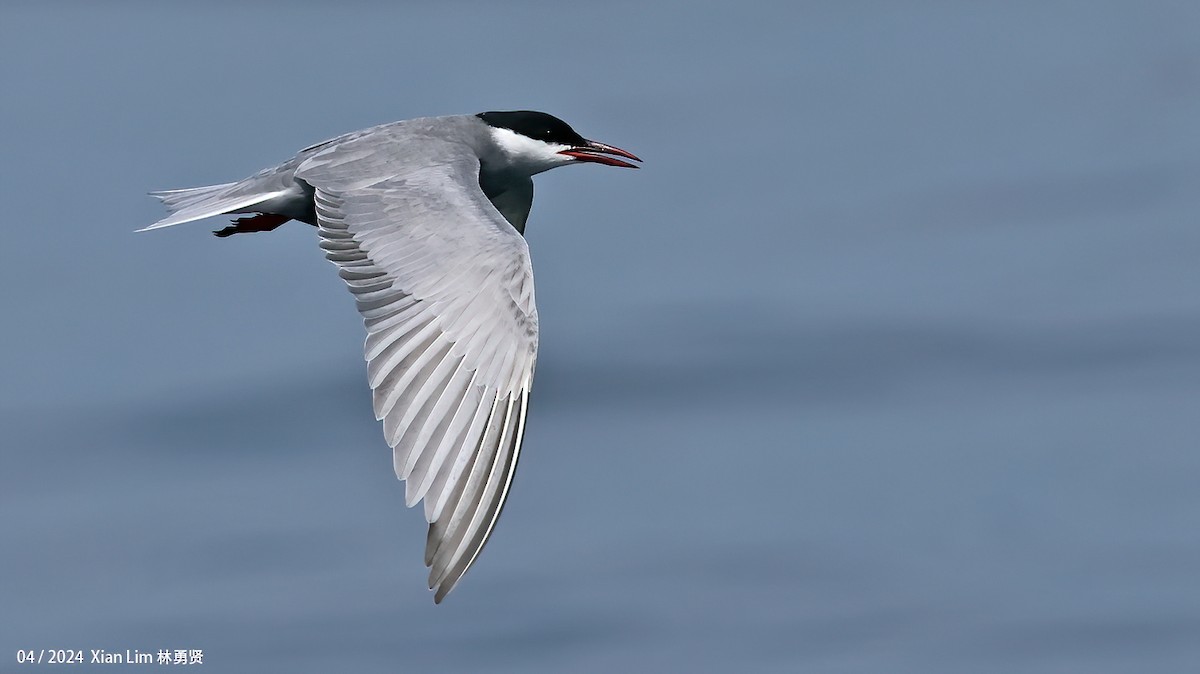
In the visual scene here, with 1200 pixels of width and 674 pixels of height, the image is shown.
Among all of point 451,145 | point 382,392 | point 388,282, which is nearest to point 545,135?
point 451,145

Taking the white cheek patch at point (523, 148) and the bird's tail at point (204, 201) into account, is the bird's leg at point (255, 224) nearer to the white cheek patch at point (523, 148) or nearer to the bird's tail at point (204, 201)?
the bird's tail at point (204, 201)

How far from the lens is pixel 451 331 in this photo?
24.9ft

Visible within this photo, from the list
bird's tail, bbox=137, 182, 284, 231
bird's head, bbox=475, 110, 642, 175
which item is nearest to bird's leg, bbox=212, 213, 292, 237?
bird's tail, bbox=137, 182, 284, 231

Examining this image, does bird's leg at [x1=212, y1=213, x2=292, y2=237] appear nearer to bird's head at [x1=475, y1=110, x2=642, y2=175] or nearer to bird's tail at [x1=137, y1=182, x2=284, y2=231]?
bird's tail at [x1=137, y1=182, x2=284, y2=231]

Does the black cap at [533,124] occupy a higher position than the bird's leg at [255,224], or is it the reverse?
the black cap at [533,124]

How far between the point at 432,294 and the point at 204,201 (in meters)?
2.02

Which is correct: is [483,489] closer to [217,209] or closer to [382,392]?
[382,392]

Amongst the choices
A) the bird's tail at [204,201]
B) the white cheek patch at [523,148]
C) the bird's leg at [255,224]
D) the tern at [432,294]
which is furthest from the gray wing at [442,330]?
the bird's leg at [255,224]

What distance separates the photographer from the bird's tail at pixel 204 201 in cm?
890

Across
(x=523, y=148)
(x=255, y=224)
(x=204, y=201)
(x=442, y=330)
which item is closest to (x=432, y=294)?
(x=442, y=330)

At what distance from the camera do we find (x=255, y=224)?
32.9 feet

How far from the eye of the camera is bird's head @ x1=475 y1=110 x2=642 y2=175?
9.75 meters

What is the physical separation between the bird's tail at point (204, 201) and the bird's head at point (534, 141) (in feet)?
4.37

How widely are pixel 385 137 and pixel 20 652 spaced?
4913 millimetres
